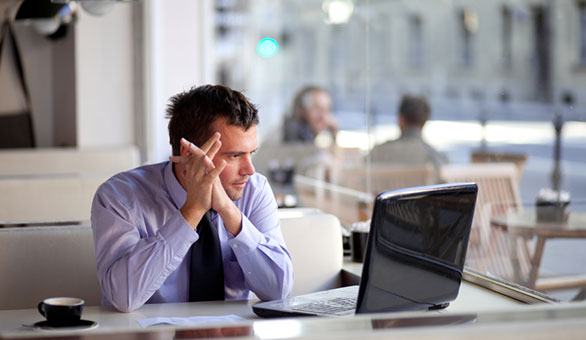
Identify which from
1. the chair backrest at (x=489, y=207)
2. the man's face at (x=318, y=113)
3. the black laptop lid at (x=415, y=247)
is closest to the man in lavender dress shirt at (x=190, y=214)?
the black laptop lid at (x=415, y=247)

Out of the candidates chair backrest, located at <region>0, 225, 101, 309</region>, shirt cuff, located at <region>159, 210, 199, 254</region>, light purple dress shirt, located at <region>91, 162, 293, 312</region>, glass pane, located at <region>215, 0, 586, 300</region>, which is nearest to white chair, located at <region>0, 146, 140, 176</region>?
glass pane, located at <region>215, 0, 586, 300</region>

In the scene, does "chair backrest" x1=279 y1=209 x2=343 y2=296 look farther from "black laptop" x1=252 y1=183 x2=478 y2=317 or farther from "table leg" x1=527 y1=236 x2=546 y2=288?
"table leg" x1=527 y1=236 x2=546 y2=288

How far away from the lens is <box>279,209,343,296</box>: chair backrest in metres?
2.58

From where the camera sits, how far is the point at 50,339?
1.13 metres

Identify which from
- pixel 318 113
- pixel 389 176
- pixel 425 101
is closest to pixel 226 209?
pixel 389 176

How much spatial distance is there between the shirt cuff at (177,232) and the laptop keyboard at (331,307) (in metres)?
0.32

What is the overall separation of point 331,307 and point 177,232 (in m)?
0.41

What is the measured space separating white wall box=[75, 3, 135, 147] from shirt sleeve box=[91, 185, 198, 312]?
160 inches

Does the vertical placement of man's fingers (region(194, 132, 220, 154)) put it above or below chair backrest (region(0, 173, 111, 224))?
above

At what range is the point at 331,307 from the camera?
6.32ft

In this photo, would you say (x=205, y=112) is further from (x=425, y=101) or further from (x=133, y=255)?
(x=425, y=101)

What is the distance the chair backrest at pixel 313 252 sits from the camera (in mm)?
2576

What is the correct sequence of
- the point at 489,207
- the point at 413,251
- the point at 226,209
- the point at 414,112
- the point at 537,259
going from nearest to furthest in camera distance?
the point at 413,251, the point at 226,209, the point at 537,259, the point at 489,207, the point at 414,112

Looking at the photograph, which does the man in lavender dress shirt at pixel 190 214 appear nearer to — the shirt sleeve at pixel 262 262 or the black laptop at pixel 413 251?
the shirt sleeve at pixel 262 262
